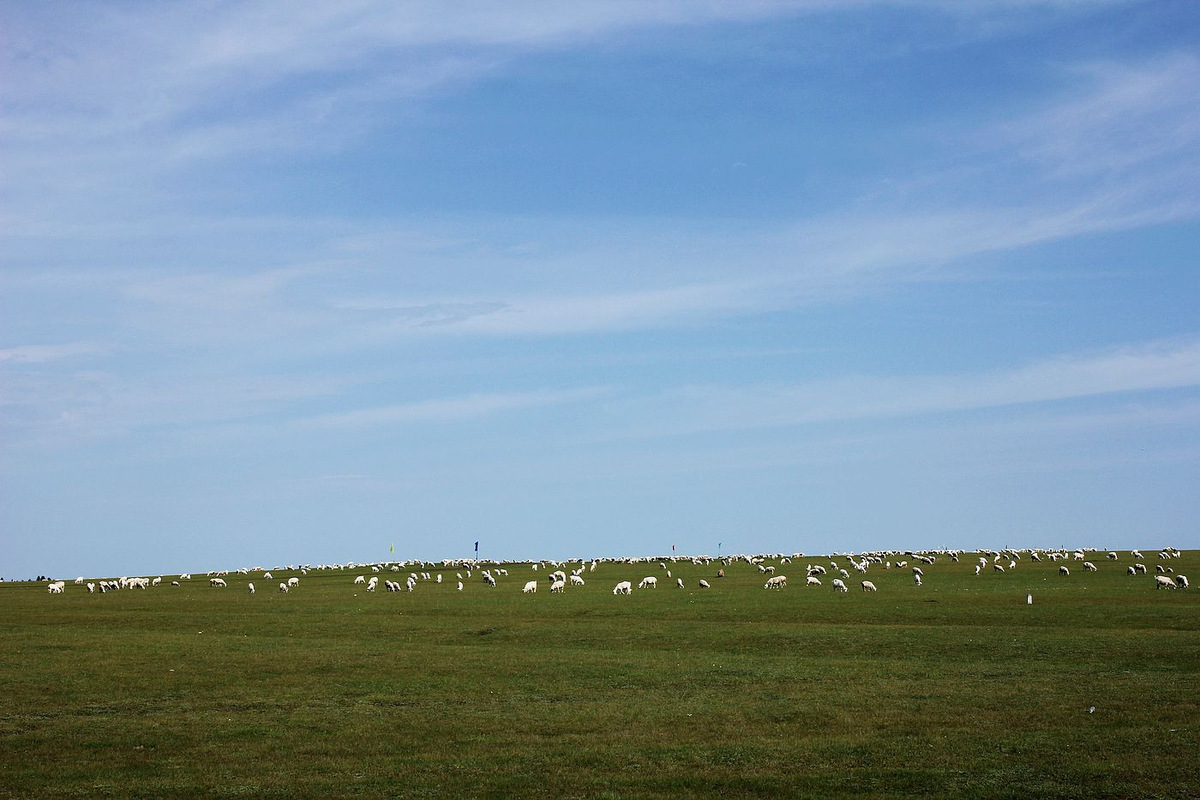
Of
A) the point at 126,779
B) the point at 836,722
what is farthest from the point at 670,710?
the point at 126,779

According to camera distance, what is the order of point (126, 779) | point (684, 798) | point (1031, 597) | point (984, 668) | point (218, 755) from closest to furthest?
point (684, 798) < point (126, 779) < point (218, 755) < point (984, 668) < point (1031, 597)

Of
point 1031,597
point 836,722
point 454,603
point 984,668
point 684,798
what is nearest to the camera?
point 684,798

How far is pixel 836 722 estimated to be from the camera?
25328mm

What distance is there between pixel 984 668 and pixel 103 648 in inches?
1426

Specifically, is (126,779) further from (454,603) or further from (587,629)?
(454,603)

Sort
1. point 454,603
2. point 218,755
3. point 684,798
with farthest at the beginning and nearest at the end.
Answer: point 454,603 < point 218,755 < point 684,798

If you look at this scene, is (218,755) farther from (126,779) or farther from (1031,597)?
(1031,597)

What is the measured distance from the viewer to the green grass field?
20.2 meters

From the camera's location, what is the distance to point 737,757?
21.9 metres

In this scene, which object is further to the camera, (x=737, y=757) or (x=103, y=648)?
(x=103, y=648)

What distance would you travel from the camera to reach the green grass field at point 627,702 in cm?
2025

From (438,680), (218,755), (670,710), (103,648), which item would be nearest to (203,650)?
(103,648)

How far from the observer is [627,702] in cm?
2906

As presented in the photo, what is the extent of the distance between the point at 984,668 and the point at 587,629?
2063cm
